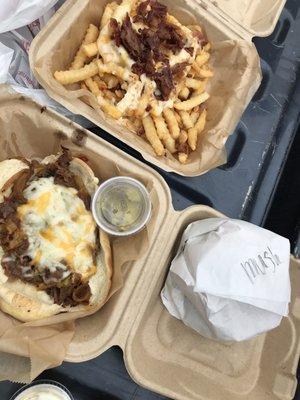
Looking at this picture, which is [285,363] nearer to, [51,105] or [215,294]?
[215,294]

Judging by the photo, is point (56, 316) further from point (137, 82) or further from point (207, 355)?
point (137, 82)

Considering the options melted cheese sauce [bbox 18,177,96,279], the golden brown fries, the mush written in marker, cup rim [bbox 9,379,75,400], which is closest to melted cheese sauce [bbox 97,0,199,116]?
the golden brown fries

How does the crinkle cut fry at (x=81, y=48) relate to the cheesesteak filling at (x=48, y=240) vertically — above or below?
above

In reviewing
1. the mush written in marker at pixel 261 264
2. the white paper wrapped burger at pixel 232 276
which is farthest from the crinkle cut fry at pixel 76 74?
the mush written in marker at pixel 261 264

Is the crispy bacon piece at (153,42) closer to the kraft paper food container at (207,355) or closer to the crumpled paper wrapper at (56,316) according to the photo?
the crumpled paper wrapper at (56,316)

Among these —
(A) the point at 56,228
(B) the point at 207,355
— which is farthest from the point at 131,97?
(B) the point at 207,355

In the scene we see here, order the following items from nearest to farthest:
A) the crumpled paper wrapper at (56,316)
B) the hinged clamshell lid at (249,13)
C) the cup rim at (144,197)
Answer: the crumpled paper wrapper at (56,316), the cup rim at (144,197), the hinged clamshell lid at (249,13)

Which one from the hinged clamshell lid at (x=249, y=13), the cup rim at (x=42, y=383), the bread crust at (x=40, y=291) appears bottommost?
the cup rim at (x=42, y=383)

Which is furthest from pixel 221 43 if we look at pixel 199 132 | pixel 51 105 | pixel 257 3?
pixel 51 105
